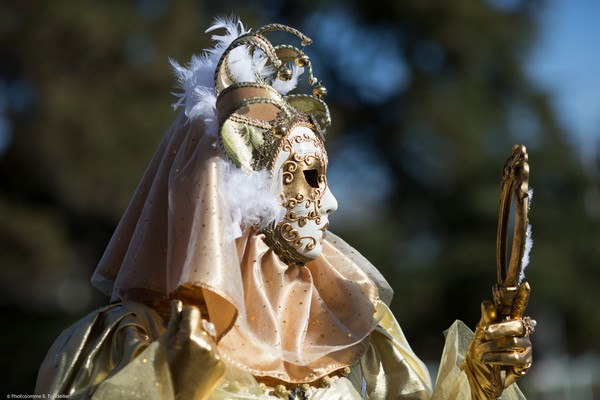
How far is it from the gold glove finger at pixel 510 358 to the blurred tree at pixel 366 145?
30.6 feet

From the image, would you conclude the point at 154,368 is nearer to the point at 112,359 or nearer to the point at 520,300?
the point at 112,359

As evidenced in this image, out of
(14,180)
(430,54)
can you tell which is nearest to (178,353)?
(14,180)

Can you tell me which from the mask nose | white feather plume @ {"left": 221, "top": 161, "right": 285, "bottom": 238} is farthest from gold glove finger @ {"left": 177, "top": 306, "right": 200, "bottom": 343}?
the mask nose

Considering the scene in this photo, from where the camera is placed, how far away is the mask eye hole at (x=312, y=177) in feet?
10.2

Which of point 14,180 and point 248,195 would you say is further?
point 14,180

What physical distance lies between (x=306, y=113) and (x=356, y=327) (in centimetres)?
69

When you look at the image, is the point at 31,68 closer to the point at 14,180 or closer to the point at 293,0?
the point at 14,180

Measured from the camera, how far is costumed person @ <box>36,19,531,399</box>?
110 inches

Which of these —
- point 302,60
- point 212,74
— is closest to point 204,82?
point 212,74

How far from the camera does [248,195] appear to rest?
295 cm

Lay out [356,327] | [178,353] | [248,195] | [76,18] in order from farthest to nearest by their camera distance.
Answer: [76,18], [356,327], [248,195], [178,353]

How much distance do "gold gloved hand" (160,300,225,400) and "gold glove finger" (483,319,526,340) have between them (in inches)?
32.5

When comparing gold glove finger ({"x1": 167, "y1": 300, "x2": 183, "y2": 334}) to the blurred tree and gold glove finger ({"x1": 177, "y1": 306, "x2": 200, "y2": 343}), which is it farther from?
the blurred tree

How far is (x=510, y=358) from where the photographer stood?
2.95 metres
